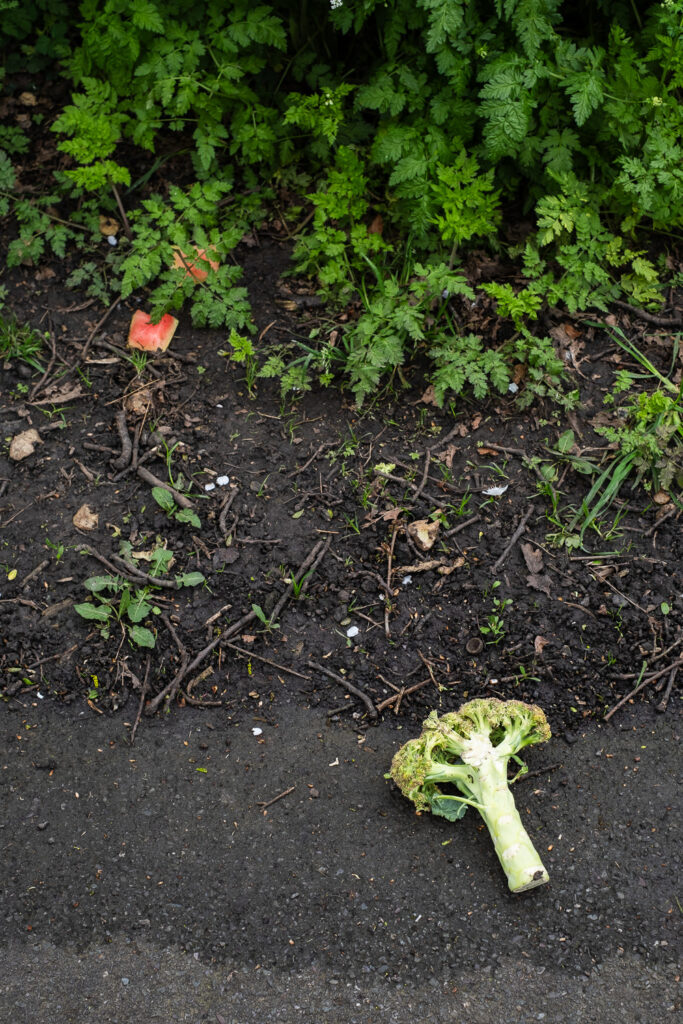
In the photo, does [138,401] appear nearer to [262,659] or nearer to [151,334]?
[151,334]

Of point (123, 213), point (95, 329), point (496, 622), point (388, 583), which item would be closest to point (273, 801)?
point (388, 583)

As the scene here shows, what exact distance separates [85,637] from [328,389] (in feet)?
4.85

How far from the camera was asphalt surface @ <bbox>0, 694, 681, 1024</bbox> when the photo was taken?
2.43m

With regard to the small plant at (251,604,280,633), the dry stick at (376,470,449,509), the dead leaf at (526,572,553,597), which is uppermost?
the dry stick at (376,470,449,509)

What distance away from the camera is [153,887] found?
2613 millimetres

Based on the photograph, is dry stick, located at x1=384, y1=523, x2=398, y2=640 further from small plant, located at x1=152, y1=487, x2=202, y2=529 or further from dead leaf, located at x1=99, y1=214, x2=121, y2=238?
dead leaf, located at x1=99, y1=214, x2=121, y2=238

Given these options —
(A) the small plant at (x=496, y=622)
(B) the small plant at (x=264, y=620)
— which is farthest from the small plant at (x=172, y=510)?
(A) the small plant at (x=496, y=622)

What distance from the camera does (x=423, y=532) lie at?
3227 millimetres

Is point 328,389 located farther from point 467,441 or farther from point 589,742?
point 589,742

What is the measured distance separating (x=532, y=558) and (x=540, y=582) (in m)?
0.10

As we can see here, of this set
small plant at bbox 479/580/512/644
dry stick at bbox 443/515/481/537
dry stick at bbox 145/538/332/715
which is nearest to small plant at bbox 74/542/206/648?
Result: dry stick at bbox 145/538/332/715

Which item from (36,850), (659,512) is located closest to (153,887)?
(36,850)

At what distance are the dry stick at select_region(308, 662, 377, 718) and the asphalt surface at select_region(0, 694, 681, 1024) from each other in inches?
2.9

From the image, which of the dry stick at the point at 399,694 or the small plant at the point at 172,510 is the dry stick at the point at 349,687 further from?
the small plant at the point at 172,510
